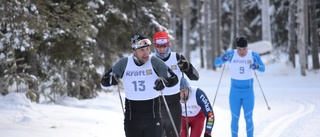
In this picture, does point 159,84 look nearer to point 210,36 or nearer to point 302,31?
point 302,31

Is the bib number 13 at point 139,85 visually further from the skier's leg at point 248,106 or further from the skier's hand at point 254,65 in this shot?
the skier's hand at point 254,65

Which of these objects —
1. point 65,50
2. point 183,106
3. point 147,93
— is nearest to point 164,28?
point 65,50

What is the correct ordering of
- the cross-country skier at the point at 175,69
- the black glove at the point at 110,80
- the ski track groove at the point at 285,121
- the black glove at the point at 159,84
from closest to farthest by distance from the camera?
the black glove at the point at 159,84, the black glove at the point at 110,80, the cross-country skier at the point at 175,69, the ski track groove at the point at 285,121

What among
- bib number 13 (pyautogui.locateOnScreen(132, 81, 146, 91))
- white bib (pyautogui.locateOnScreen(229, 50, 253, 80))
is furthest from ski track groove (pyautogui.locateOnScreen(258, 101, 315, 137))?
bib number 13 (pyautogui.locateOnScreen(132, 81, 146, 91))

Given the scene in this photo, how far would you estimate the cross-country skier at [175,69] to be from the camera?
6023 mm

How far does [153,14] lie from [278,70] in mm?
12113

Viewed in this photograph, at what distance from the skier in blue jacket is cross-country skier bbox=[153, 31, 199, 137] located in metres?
2.59

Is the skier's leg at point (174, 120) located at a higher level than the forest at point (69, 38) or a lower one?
lower

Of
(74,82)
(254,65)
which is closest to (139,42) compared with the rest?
(254,65)

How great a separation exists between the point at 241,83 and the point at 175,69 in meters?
2.88

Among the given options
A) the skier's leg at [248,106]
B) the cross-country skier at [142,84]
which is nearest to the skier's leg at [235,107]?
the skier's leg at [248,106]

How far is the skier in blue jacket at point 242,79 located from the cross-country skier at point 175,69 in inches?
102

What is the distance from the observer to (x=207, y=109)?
6.34 metres

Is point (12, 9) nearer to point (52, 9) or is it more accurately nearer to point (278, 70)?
point (52, 9)
